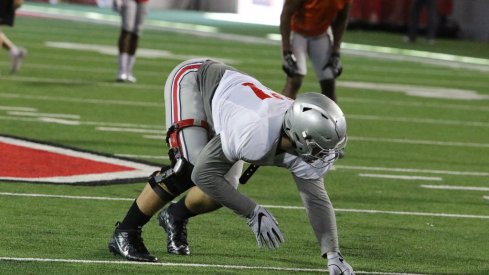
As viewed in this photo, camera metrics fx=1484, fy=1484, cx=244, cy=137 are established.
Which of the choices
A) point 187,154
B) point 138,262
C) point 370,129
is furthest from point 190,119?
point 370,129

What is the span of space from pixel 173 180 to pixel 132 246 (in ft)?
1.40

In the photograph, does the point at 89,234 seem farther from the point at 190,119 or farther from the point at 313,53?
the point at 313,53

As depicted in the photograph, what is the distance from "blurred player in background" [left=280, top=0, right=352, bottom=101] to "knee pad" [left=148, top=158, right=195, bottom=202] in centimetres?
562

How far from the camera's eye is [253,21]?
40219 millimetres

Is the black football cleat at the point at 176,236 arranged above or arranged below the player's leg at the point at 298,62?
above

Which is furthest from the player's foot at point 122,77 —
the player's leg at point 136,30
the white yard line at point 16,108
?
the white yard line at point 16,108

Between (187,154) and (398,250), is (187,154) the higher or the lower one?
the higher one

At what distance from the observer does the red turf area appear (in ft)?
33.3

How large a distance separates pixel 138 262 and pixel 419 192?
3.77m

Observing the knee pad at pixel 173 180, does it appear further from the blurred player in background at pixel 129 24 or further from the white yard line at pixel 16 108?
the blurred player in background at pixel 129 24

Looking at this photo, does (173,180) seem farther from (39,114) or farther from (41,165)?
(39,114)

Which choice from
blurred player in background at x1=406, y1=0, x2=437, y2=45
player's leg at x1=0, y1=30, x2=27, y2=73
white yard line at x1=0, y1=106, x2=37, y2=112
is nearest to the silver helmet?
white yard line at x1=0, y1=106, x2=37, y2=112

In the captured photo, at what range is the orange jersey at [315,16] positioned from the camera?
12.7 meters

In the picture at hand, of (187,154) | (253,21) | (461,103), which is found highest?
(187,154)
